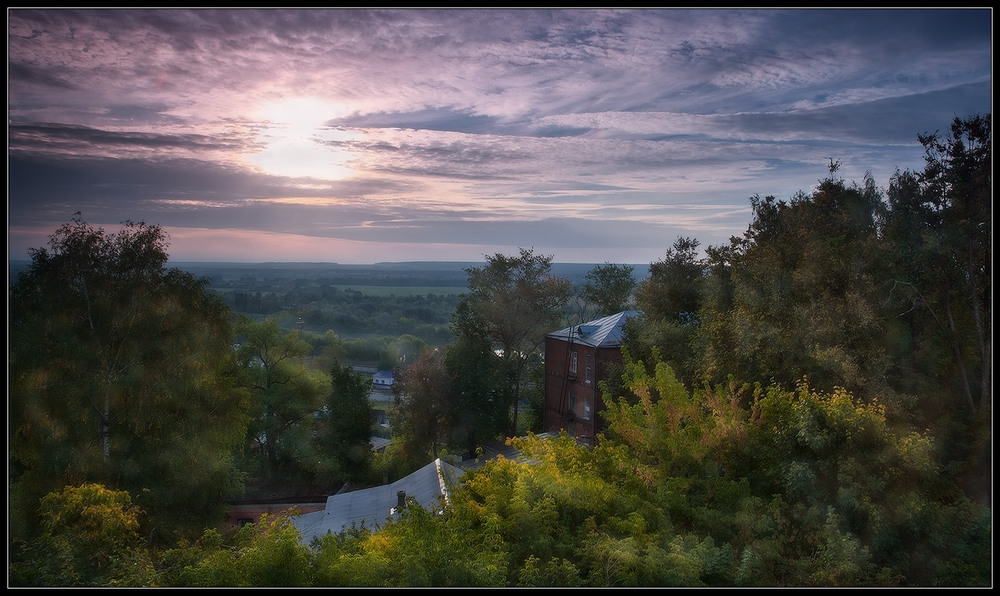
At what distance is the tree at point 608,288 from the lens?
1005 inches

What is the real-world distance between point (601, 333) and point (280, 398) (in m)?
10.2

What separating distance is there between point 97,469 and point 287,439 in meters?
10.1

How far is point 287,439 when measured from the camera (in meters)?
18.0

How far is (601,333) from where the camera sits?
59.2ft

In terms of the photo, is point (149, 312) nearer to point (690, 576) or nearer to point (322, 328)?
point (690, 576)

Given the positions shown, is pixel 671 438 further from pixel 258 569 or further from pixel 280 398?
pixel 280 398

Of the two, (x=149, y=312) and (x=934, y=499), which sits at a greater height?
(x=149, y=312)

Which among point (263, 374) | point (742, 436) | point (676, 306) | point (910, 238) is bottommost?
point (263, 374)

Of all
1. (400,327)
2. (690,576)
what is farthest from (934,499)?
(400,327)

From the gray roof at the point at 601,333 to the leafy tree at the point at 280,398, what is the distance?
8.12 metres

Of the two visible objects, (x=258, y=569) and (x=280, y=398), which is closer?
(x=258, y=569)

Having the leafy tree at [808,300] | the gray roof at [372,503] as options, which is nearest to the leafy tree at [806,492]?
the leafy tree at [808,300]

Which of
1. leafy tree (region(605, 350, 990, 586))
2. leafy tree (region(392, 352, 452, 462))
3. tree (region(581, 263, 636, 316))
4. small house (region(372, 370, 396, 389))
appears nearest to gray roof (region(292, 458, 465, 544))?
leafy tree (region(605, 350, 990, 586))

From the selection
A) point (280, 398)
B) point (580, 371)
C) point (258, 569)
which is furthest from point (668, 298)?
point (258, 569)
